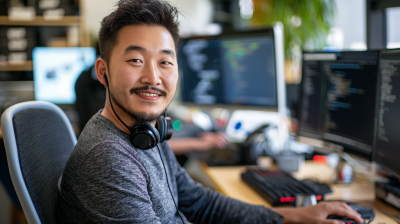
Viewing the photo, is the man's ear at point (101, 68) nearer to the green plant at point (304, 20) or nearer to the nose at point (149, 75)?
the nose at point (149, 75)

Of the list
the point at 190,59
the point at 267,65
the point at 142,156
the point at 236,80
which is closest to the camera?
the point at 142,156

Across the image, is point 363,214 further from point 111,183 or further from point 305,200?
point 111,183

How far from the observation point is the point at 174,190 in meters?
1.04

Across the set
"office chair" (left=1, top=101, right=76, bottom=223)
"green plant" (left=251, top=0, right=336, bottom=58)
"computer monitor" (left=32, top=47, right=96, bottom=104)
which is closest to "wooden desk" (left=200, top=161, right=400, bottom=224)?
"office chair" (left=1, top=101, right=76, bottom=223)

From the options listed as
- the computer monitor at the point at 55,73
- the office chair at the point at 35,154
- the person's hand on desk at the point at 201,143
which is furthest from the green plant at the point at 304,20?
the office chair at the point at 35,154

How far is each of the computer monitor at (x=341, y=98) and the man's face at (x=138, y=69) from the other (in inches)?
29.3

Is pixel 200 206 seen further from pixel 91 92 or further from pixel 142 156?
pixel 91 92

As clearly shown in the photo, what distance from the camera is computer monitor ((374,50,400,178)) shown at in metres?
0.97

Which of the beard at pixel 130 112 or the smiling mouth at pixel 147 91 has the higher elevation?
the smiling mouth at pixel 147 91

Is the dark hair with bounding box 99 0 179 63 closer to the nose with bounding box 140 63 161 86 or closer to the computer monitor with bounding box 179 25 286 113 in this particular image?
the nose with bounding box 140 63 161 86

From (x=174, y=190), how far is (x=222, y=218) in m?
0.20

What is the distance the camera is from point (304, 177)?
140 cm

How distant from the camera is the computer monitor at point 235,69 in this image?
65.9 inches

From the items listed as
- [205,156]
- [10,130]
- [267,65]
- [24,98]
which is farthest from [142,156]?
[24,98]
